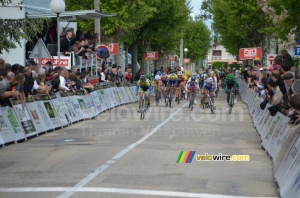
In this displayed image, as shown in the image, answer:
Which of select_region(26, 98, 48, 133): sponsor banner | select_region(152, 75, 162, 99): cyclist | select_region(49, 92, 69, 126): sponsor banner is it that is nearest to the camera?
select_region(26, 98, 48, 133): sponsor banner

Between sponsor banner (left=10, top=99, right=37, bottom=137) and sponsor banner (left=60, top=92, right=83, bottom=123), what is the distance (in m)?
4.39

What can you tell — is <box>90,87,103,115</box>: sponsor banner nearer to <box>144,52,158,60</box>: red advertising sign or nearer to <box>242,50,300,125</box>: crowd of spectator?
<box>242,50,300,125</box>: crowd of spectator

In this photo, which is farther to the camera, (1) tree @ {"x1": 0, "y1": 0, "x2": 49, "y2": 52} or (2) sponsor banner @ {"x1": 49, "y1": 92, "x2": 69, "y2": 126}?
(2) sponsor banner @ {"x1": 49, "y1": 92, "x2": 69, "y2": 126}

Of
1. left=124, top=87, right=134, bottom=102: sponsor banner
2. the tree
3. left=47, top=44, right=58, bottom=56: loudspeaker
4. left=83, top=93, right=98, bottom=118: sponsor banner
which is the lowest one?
left=124, top=87, right=134, bottom=102: sponsor banner

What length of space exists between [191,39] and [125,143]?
11913 cm

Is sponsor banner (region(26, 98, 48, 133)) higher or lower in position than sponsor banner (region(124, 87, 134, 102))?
higher

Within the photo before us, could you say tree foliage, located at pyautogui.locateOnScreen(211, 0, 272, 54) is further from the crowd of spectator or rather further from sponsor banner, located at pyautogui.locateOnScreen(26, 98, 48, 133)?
the crowd of spectator

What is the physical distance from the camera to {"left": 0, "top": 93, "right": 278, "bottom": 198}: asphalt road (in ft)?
36.6

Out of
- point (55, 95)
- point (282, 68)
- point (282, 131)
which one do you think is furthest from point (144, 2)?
point (282, 131)

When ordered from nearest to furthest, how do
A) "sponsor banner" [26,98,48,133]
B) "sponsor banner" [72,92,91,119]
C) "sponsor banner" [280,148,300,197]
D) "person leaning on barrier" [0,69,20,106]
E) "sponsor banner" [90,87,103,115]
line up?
1. "sponsor banner" [280,148,300,197]
2. "person leaning on barrier" [0,69,20,106]
3. "sponsor banner" [26,98,48,133]
4. "sponsor banner" [72,92,91,119]
5. "sponsor banner" [90,87,103,115]

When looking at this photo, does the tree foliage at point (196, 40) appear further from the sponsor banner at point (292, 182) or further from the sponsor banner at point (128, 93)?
the sponsor banner at point (292, 182)

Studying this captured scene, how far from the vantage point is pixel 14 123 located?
19031mm

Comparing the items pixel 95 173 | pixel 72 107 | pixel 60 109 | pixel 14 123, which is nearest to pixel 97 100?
pixel 72 107

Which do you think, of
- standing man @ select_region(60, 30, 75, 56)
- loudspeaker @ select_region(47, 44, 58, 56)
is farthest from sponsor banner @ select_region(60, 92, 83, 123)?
standing man @ select_region(60, 30, 75, 56)
